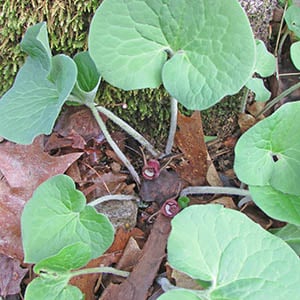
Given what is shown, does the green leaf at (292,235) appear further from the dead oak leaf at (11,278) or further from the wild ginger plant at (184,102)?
the dead oak leaf at (11,278)

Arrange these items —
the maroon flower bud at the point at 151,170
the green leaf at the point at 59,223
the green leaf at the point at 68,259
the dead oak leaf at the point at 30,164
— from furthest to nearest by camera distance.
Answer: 1. the maroon flower bud at the point at 151,170
2. the dead oak leaf at the point at 30,164
3. the green leaf at the point at 59,223
4. the green leaf at the point at 68,259

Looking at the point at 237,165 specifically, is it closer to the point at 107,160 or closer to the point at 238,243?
the point at 238,243

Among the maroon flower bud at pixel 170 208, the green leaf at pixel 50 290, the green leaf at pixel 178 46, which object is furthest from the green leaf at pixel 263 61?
the green leaf at pixel 50 290

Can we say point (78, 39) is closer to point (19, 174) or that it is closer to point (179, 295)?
point (19, 174)

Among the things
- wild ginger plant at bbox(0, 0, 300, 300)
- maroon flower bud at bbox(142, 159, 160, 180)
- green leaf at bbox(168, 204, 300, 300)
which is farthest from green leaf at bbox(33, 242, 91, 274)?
maroon flower bud at bbox(142, 159, 160, 180)

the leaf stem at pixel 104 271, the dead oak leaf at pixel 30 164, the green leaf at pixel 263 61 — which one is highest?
the green leaf at pixel 263 61

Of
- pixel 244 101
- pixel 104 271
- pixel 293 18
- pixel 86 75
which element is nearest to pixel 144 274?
pixel 104 271
